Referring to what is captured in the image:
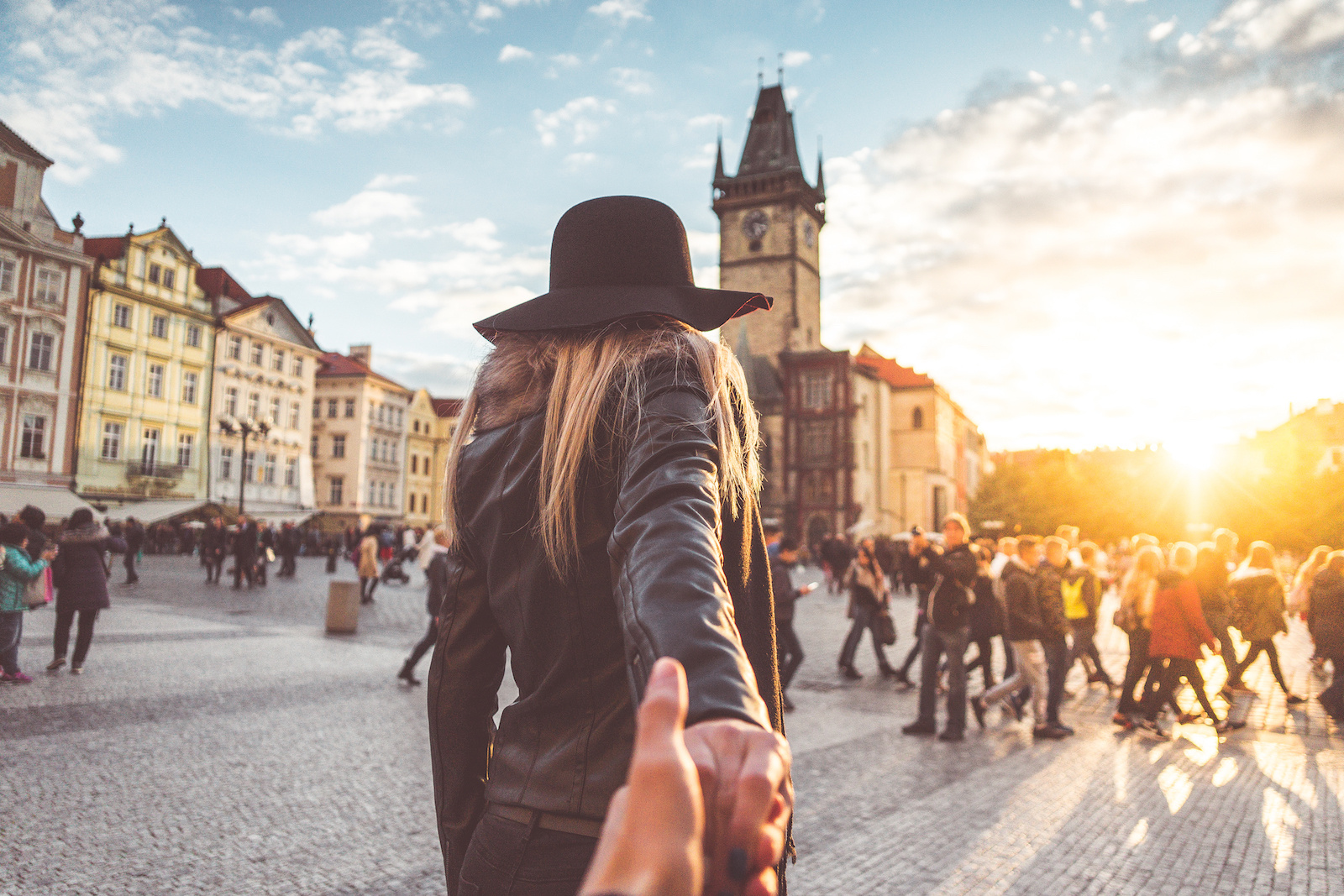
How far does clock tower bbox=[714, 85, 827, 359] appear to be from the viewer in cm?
5844

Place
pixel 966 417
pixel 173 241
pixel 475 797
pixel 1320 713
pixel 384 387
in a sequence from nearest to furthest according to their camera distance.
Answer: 1. pixel 475 797
2. pixel 1320 713
3. pixel 173 241
4. pixel 384 387
5. pixel 966 417

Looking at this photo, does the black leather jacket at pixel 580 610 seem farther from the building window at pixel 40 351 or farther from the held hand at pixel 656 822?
the building window at pixel 40 351

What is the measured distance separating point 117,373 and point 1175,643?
46106 mm

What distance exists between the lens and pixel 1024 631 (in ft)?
30.4

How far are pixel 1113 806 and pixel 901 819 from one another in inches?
67.5

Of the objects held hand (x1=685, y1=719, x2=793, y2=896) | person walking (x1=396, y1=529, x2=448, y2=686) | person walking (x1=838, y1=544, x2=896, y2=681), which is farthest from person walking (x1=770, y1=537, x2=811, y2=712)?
held hand (x1=685, y1=719, x2=793, y2=896)

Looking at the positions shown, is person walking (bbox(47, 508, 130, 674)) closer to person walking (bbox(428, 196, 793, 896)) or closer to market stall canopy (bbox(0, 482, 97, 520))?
person walking (bbox(428, 196, 793, 896))

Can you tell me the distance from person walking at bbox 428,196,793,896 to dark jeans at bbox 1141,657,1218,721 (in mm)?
9693

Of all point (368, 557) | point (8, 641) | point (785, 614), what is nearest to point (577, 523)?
point (785, 614)

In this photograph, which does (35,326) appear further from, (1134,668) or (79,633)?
(1134,668)

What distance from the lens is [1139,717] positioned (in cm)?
985

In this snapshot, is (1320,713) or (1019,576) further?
(1320,713)

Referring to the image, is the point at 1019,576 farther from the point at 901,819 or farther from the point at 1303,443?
the point at 1303,443

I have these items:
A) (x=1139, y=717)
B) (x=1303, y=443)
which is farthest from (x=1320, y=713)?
(x=1303, y=443)
